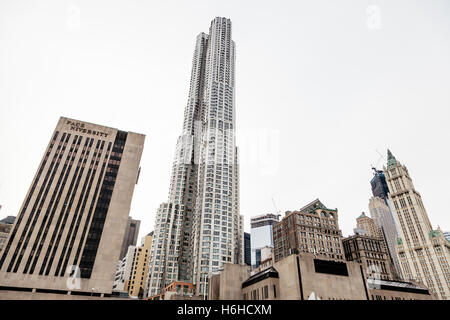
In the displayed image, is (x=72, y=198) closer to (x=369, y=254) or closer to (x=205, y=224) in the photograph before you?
(x=205, y=224)

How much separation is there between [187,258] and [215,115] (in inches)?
3693

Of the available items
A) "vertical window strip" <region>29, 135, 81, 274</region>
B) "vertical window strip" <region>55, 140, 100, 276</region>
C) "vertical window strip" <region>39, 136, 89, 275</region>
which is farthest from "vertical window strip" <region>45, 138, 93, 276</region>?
"vertical window strip" <region>29, 135, 81, 274</region>

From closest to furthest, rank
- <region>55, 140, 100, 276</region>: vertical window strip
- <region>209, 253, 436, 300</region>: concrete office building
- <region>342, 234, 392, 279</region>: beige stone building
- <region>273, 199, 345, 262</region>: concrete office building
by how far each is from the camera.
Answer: <region>209, 253, 436, 300</region>: concrete office building < <region>55, 140, 100, 276</region>: vertical window strip < <region>273, 199, 345, 262</region>: concrete office building < <region>342, 234, 392, 279</region>: beige stone building

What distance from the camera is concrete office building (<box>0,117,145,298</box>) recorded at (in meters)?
94.8

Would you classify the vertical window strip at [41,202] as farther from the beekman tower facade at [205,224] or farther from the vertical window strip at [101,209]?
the beekman tower facade at [205,224]

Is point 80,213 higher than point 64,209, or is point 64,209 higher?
point 64,209

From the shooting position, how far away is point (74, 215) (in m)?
106

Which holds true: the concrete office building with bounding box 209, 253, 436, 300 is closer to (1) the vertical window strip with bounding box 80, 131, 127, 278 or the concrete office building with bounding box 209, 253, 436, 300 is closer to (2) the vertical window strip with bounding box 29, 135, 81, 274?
(1) the vertical window strip with bounding box 80, 131, 127, 278

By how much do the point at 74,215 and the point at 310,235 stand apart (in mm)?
116623

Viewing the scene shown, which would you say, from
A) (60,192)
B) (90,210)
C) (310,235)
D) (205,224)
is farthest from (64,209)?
(310,235)

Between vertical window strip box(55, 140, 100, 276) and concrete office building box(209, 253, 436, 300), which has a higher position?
vertical window strip box(55, 140, 100, 276)

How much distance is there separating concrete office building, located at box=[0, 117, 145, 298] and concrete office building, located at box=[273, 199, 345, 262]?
298ft
